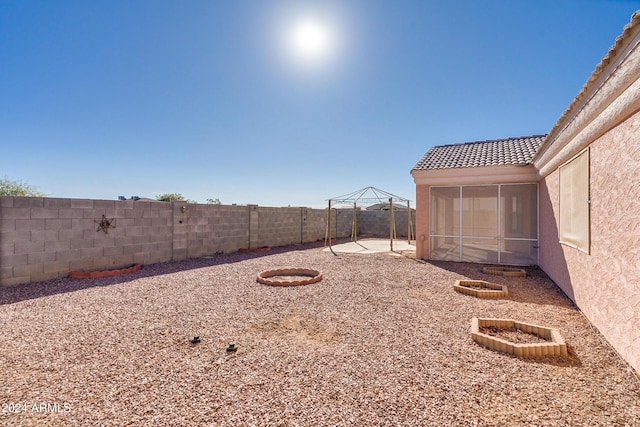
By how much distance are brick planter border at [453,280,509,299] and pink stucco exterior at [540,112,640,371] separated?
3.80 ft

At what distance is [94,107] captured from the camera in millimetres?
13758

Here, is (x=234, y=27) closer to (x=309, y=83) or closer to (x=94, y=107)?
(x=309, y=83)

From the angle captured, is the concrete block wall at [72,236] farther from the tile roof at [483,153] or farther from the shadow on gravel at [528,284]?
the shadow on gravel at [528,284]

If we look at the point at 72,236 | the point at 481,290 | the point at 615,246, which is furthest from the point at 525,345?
the point at 72,236

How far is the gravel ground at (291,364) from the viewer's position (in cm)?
221

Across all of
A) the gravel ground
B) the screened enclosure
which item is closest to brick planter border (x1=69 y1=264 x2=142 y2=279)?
the gravel ground

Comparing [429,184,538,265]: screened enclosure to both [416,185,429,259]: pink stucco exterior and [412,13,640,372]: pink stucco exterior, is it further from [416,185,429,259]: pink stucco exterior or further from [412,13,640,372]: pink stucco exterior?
[412,13,640,372]: pink stucco exterior

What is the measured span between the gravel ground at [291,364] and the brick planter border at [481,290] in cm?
22

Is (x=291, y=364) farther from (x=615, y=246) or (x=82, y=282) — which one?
(x=82, y=282)

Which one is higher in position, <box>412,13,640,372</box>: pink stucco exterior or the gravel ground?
<box>412,13,640,372</box>: pink stucco exterior

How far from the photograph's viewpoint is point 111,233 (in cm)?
Result: 784

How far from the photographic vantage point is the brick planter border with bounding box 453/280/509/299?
5.63 metres

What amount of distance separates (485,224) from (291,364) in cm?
2252

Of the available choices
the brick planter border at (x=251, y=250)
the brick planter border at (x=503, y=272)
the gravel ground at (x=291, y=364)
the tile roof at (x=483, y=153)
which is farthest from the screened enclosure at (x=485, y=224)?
the brick planter border at (x=251, y=250)
